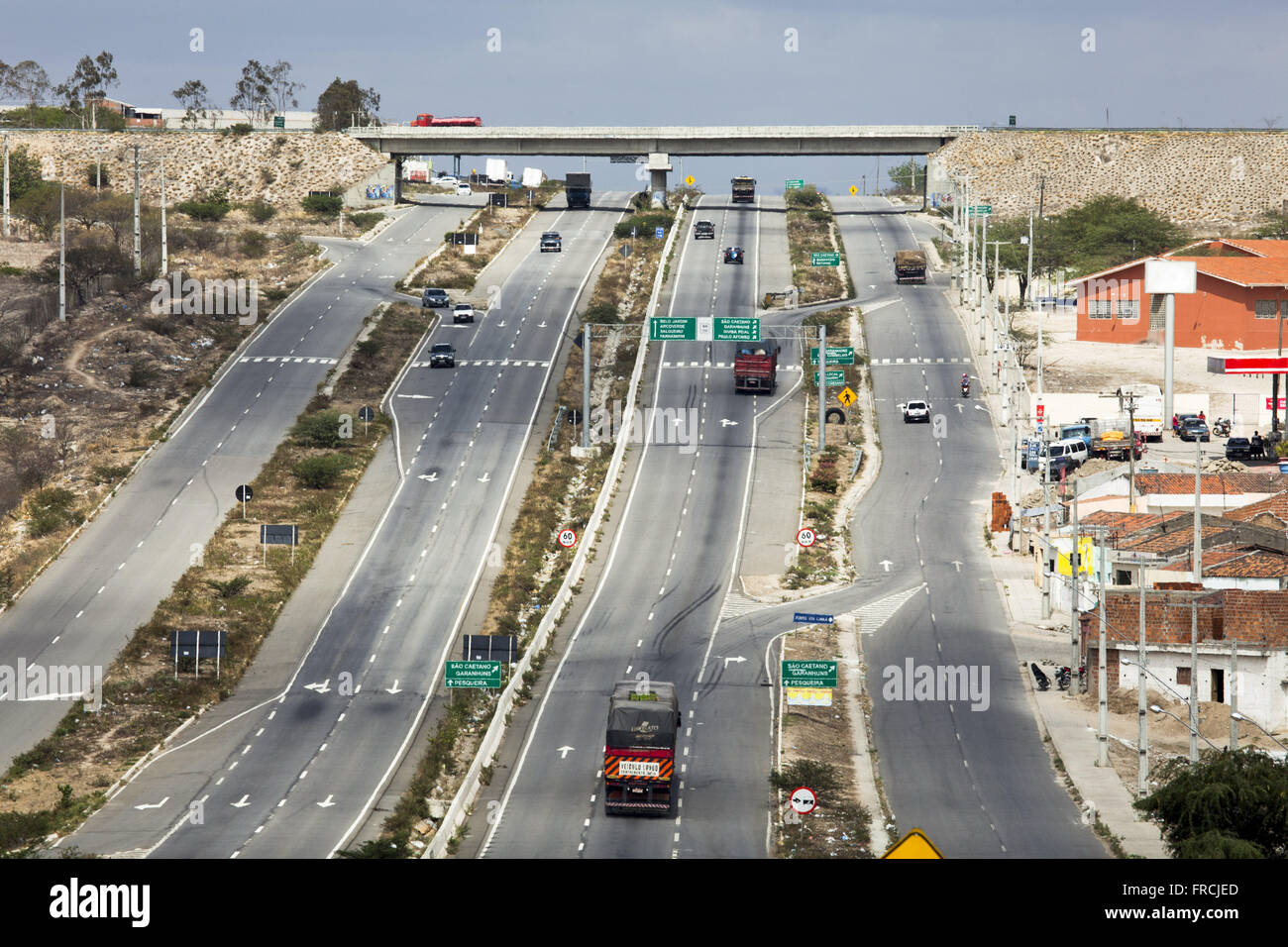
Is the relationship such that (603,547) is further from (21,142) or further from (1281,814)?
(21,142)

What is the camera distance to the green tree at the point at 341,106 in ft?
604

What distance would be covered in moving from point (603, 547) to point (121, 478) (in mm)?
26198

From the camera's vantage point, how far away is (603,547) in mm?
76938

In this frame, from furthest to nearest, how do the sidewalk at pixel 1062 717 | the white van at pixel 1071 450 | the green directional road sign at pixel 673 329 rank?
the green directional road sign at pixel 673 329 < the white van at pixel 1071 450 < the sidewalk at pixel 1062 717

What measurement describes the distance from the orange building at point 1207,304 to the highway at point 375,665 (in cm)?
4253

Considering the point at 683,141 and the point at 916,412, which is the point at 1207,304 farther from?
the point at 683,141

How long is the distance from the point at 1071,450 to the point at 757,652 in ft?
112

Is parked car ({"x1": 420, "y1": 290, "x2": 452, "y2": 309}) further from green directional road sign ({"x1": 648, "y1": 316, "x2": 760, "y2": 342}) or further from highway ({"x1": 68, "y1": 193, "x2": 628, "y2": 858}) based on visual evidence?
green directional road sign ({"x1": 648, "y1": 316, "x2": 760, "y2": 342})

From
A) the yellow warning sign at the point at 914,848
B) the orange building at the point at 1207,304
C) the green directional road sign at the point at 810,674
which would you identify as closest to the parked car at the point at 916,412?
the orange building at the point at 1207,304

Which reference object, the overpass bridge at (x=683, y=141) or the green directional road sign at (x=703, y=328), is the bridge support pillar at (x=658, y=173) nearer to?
the overpass bridge at (x=683, y=141)

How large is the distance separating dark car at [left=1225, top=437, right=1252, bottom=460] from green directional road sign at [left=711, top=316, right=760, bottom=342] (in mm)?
27826

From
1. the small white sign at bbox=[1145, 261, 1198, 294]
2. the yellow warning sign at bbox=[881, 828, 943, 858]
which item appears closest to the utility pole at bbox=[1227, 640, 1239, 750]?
the yellow warning sign at bbox=[881, 828, 943, 858]

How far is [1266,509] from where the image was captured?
7250cm

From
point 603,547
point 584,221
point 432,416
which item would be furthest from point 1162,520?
point 584,221
